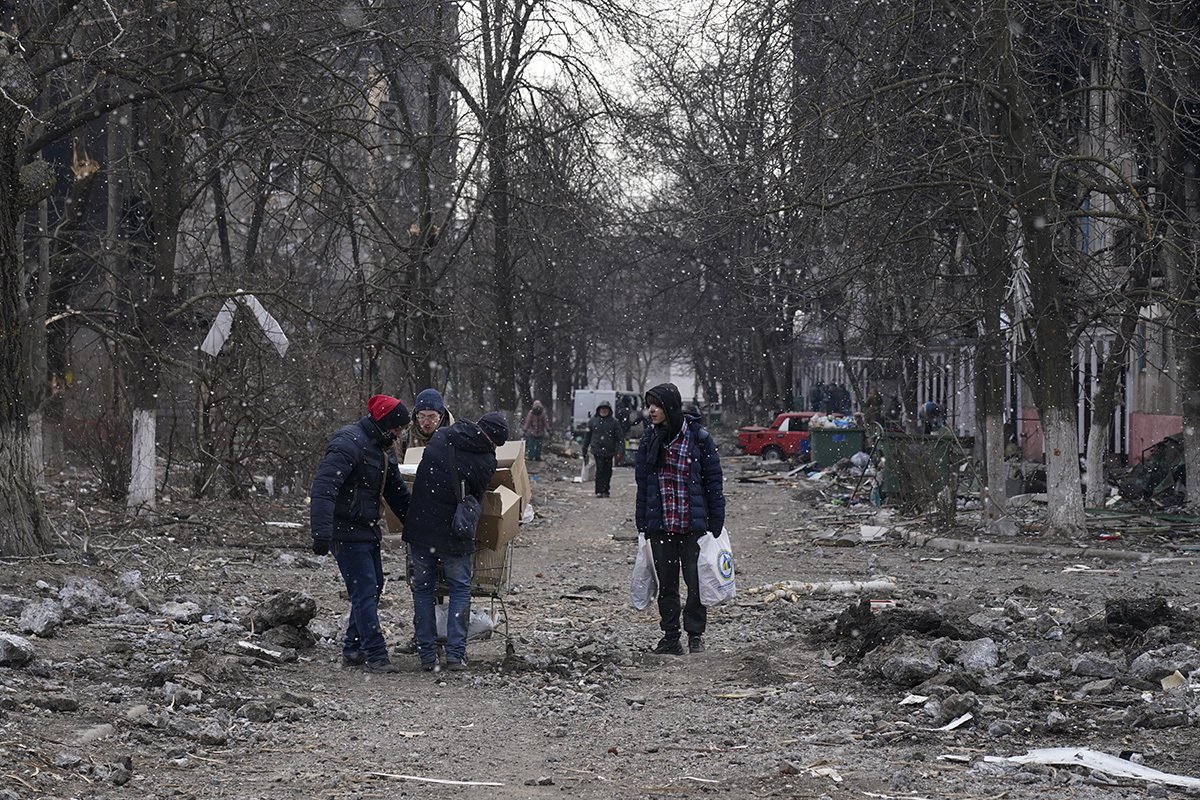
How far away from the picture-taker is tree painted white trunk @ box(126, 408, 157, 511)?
18156 mm

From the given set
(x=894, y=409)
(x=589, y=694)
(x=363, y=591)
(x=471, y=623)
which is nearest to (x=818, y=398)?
(x=894, y=409)

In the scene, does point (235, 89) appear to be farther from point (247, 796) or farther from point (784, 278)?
point (784, 278)

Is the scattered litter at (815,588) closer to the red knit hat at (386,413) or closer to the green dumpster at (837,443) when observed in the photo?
the red knit hat at (386,413)

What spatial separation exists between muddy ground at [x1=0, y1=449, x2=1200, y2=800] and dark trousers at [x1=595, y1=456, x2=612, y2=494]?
517 inches

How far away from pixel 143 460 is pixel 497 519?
32.2 feet

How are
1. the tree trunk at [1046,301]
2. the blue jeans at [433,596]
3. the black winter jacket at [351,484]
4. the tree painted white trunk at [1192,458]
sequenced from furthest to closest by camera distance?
the tree painted white trunk at [1192,458] < the tree trunk at [1046,301] < the blue jeans at [433,596] < the black winter jacket at [351,484]

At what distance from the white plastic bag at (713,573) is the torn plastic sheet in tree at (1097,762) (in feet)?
11.6

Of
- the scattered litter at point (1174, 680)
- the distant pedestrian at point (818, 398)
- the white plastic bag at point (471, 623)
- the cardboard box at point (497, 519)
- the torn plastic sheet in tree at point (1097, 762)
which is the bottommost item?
the torn plastic sheet in tree at point (1097, 762)

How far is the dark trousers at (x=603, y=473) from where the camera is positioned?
28.0 meters

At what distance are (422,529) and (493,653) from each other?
1.24 metres

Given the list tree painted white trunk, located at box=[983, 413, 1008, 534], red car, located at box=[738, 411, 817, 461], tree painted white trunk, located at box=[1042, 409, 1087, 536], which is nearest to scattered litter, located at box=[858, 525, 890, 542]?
tree painted white trunk, located at box=[983, 413, 1008, 534]

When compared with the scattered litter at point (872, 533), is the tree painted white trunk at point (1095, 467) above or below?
above

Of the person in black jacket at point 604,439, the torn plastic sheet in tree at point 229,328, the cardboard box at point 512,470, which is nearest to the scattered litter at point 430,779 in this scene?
the cardboard box at point 512,470

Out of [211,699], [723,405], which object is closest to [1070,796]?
[211,699]
